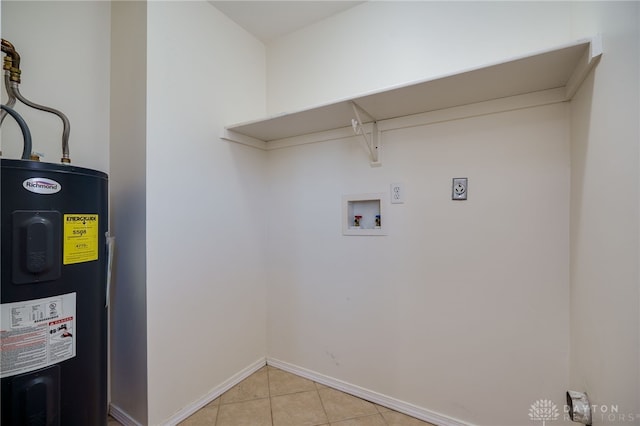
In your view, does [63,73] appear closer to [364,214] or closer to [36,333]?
[36,333]

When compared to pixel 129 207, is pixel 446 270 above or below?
below

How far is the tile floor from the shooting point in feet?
5.13

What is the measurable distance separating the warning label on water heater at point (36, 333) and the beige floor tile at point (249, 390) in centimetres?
105

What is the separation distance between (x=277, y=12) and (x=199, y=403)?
2.68 meters

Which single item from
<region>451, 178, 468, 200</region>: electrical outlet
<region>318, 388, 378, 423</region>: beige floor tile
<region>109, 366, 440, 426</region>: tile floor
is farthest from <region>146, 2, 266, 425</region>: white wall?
<region>451, 178, 468, 200</region>: electrical outlet

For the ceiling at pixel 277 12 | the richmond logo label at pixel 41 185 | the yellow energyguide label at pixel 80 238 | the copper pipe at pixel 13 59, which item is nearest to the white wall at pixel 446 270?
the ceiling at pixel 277 12

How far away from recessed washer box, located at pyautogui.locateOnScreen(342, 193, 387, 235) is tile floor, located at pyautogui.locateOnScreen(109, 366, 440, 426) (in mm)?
1105

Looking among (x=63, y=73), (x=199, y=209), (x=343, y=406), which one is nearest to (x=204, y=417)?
(x=343, y=406)

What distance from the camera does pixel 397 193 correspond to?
169cm

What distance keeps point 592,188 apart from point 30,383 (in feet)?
7.21

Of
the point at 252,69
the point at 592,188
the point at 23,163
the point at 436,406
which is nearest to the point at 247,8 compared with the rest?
the point at 252,69

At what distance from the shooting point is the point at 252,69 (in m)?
2.14

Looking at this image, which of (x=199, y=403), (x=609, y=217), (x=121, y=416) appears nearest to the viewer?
(x=609, y=217)

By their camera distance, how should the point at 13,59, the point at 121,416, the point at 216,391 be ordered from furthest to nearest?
the point at 216,391 < the point at 121,416 < the point at 13,59
